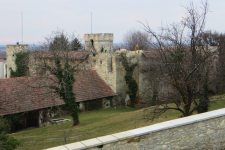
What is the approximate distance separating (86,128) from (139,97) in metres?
11.0

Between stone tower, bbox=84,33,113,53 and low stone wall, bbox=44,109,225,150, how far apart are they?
118ft

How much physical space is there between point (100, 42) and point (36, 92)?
2465cm

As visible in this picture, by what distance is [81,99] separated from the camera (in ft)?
69.0

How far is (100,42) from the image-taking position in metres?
42.6

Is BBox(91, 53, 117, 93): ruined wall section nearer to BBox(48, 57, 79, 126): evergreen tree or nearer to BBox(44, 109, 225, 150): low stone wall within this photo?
BBox(48, 57, 79, 126): evergreen tree

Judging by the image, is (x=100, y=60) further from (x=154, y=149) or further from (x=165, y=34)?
(x=154, y=149)

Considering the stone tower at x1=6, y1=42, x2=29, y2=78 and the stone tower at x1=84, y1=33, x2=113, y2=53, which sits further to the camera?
the stone tower at x1=84, y1=33, x2=113, y2=53

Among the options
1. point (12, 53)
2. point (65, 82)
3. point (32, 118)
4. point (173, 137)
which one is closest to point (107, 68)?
point (32, 118)

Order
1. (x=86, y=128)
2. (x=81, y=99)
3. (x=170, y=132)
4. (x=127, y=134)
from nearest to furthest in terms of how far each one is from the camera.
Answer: (x=127, y=134)
(x=170, y=132)
(x=86, y=128)
(x=81, y=99)

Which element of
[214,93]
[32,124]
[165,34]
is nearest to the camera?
[165,34]

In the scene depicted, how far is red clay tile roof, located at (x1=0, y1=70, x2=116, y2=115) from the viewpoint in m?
16.6

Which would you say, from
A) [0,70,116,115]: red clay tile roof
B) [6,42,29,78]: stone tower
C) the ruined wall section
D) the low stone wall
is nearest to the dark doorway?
[0,70,116,115]: red clay tile roof

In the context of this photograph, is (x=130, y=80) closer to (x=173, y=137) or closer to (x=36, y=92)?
(x=36, y=92)

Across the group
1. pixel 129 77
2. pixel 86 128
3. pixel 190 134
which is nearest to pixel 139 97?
pixel 129 77
